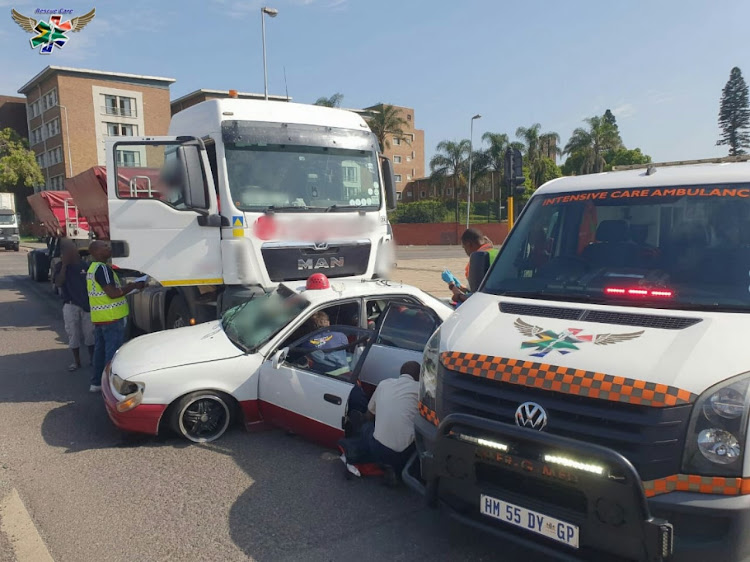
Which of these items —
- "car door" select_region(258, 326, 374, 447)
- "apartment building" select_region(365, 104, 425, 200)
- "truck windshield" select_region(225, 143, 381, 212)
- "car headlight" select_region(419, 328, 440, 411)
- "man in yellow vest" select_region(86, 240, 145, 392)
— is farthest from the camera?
"apartment building" select_region(365, 104, 425, 200)

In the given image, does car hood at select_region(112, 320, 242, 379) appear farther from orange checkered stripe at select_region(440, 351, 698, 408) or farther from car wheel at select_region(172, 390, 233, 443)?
orange checkered stripe at select_region(440, 351, 698, 408)

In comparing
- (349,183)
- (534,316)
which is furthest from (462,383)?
(349,183)

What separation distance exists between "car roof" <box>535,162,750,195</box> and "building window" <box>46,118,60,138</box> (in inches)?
2416

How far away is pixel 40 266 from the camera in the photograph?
59.3 feet

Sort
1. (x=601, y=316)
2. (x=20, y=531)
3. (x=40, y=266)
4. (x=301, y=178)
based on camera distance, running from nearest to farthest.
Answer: (x=601, y=316) → (x=20, y=531) → (x=301, y=178) → (x=40, y=266)

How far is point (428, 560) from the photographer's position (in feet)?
11.0

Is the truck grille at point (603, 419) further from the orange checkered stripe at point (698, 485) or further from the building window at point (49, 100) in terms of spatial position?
the building window at point (49, 100)

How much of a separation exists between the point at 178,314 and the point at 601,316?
20.4ft

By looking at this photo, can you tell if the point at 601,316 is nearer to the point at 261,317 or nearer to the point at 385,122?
the point at 261,317

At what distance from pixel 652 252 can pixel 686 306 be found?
1.64ft

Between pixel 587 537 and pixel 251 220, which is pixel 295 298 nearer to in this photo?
pixel 251 220

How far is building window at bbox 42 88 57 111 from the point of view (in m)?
55.3

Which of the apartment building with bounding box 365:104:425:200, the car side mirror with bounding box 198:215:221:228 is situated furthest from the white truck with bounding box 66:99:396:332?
the apartment building with bounding box 365:104:425:200

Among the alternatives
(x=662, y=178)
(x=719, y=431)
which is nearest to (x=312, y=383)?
(x=662, y=178)
